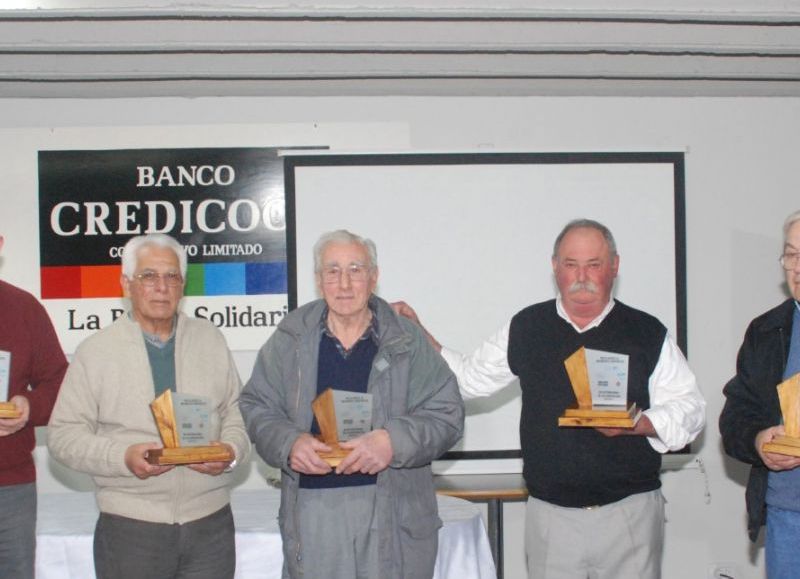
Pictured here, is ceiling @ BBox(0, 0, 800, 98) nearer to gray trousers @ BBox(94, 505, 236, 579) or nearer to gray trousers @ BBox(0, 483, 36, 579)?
gray trousers @ BBox(0, 483, 36, 579)

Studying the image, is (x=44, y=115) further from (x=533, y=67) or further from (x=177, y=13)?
(x=533, y=67)

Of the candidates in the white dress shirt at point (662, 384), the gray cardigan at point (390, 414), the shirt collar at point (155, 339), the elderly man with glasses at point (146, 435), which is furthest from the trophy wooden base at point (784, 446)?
the shirt collar at point (155, 339)

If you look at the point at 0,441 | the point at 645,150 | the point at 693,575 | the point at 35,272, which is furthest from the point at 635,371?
the point at 35,272

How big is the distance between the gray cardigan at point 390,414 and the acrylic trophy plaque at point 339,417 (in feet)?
0.21

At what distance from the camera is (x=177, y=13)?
3.54 metres

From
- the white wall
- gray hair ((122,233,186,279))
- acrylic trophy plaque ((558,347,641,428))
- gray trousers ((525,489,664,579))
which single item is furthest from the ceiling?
gray trousers ((525,489,664,579))

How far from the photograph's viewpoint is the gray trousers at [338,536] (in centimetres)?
252

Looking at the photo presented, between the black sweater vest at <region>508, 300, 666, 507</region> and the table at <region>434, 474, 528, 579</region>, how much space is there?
1.59m

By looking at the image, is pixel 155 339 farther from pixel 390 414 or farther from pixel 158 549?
pixel 390 414

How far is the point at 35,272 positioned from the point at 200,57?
1.46 m

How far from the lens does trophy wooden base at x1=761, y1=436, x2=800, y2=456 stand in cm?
247

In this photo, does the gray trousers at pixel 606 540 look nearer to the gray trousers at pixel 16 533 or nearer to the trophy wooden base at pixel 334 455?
the trophy wooden base at pixel 334 455

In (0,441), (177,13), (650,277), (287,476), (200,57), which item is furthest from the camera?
(650,277)

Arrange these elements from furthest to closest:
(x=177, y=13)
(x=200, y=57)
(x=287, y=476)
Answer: (x=200, y=57) → (x=177, y=13) → (x=287, y=476)
